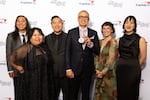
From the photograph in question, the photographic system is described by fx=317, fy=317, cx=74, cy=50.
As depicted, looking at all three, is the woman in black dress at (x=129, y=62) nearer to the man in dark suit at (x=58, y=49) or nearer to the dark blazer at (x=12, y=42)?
the man in dark suit at (x=58, y=49)

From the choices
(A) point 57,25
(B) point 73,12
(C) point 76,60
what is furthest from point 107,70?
(B) point 73,12

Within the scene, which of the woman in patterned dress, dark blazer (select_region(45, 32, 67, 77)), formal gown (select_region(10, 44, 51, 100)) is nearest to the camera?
formal gown (select_region(10, 44, 51, 100))

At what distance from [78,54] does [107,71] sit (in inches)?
14.7

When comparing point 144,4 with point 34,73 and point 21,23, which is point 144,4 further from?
point 34,73

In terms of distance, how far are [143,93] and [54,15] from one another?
150 cm

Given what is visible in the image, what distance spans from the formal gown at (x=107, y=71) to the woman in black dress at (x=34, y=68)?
590 mm

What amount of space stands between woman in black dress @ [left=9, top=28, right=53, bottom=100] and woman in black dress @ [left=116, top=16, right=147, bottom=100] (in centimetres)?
82

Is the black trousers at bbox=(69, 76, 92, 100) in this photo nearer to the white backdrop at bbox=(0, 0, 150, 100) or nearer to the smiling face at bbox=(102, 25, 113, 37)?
the smiling face at bbox=(102, 25, 113, 37)

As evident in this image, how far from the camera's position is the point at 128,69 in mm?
3527

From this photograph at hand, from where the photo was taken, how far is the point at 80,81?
3.61 meters

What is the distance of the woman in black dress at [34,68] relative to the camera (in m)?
3.36

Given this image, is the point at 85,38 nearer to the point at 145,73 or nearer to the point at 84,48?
the point at 84,48

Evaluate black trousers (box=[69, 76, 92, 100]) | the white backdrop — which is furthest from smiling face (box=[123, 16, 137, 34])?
black trousers (box=[69, 76, 92, 100])

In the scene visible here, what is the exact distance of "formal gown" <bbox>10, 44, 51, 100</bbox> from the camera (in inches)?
132
